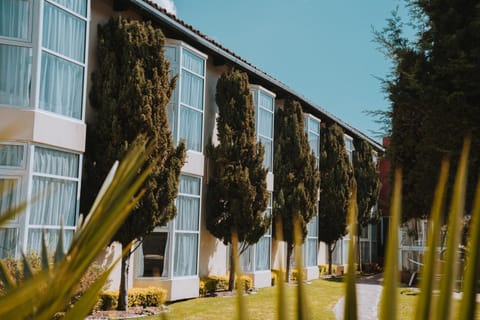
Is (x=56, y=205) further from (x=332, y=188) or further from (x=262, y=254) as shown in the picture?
(x=332, y=188)

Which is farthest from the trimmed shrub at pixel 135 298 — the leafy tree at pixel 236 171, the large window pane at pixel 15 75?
the large window pane at pixel 15 75

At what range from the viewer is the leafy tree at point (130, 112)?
12.9 m

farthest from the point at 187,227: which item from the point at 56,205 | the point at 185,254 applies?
the point at 56,205

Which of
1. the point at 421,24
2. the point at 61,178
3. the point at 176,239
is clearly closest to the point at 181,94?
the point at 176,239

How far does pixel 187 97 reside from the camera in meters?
16.5

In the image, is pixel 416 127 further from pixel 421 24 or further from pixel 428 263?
pixel 428 263

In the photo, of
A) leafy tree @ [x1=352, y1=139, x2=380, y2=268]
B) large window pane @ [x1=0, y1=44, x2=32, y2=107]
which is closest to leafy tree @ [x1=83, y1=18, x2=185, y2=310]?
large window pane @ [x1=0, y1=44, x2=32, y2=107]

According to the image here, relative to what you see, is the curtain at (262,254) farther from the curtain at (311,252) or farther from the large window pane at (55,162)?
the large window pane at (55,162)

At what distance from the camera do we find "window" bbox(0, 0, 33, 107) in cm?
1123

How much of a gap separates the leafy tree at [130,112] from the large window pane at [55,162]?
579mm

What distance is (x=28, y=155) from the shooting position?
11305 millimetres

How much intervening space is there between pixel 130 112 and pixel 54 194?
7.48 ft

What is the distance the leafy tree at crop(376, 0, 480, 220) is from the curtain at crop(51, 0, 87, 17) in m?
6.13

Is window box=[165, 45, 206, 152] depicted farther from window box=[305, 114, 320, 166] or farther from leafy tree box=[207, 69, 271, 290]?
window box=[305, 114, 320, 166]
